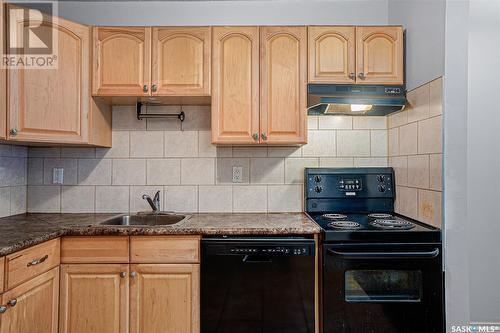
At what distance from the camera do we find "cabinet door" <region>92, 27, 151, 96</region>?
193 cm

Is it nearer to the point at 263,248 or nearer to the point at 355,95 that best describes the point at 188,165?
the point at 263,248

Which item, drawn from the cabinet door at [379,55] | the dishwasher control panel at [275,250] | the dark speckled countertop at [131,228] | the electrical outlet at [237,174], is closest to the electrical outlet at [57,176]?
the dark speckled countertop at [131,228]

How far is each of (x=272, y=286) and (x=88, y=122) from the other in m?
1.60

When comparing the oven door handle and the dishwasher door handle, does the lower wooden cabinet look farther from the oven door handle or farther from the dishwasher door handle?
the oven door handle

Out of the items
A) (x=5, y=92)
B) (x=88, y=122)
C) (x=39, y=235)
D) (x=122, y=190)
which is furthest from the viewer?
(x=122, y=190)

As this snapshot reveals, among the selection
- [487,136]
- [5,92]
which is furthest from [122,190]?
[487,136]

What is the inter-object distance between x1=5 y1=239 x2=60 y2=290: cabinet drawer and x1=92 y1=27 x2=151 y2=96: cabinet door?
1015 mm

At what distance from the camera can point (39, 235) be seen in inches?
58.6

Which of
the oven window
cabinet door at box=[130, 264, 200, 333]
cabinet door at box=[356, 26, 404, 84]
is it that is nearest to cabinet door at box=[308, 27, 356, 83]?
cabinet door at box=[356, 26, 404, 84]

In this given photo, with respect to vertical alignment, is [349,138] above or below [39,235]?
above

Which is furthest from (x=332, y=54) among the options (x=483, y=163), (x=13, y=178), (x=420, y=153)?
(x=13, y=178)

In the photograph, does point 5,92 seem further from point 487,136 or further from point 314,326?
point 487,136

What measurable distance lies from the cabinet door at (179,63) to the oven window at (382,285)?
149cm

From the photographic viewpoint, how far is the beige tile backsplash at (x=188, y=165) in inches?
87.4
